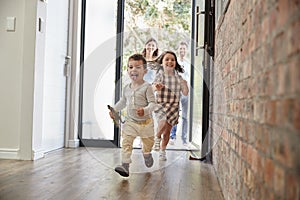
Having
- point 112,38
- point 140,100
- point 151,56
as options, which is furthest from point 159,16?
point 140,100

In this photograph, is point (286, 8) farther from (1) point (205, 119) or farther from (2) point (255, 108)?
(1) point (205, 119)

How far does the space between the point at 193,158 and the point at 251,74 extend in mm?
2316

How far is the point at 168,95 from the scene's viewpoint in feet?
9.66

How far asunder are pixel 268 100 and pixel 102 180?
5.35 ft

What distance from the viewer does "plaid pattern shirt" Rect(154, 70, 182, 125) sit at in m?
2.84

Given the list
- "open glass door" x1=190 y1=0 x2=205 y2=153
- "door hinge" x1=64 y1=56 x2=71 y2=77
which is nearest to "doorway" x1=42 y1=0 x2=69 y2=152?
"door hinge" x1=64 y1=56 x2=71 y2=77

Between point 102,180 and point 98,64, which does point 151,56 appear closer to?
point 102,180

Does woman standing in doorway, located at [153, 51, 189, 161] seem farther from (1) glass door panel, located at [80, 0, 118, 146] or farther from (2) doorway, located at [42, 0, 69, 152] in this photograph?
(2) doorway, located at [42, 0, 69, 152]

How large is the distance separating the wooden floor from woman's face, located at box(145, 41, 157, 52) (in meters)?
0.84

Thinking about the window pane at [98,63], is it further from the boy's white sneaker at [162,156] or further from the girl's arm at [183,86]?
the girl's arm at [183,86]

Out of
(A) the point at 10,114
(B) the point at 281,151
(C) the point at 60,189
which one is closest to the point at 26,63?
(A) the point at 10,114

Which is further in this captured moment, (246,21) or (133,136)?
(133,136)

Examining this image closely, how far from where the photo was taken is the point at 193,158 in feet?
11.0

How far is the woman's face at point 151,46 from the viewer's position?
10.4 feet
